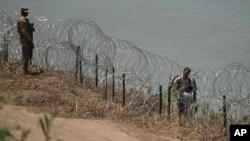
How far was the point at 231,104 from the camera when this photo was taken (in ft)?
28.5

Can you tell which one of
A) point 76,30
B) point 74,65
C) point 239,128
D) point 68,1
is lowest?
point 239,128

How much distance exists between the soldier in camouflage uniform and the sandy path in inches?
95.9

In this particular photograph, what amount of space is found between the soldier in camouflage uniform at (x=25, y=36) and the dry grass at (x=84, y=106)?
0.33 meters

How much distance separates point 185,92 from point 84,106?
1884 mm

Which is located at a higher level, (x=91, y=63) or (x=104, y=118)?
(x=91, y=63)

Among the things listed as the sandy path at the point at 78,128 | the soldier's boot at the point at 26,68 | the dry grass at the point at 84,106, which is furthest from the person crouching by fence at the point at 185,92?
the soldier's boot at the point at 26,68

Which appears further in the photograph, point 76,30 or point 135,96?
point 76,30

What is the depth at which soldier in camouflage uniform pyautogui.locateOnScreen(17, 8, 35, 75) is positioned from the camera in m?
11.5

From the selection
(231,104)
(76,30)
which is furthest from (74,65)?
(231,104)

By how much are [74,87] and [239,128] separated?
4.07 meters

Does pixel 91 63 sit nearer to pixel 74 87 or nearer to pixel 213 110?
pixel 74 87

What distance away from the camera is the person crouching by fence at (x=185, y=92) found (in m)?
9.82

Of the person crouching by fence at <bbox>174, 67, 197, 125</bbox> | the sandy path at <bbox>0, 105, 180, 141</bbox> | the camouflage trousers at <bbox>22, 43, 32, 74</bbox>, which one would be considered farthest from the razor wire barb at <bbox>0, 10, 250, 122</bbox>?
the sandy path at <bbox>0, 105, 180, 141</bbox>

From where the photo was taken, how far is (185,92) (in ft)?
32.7
